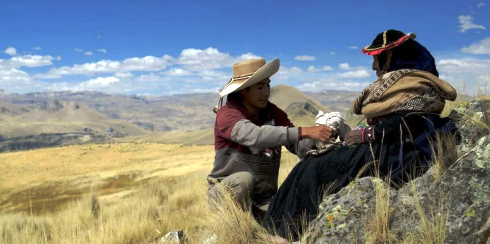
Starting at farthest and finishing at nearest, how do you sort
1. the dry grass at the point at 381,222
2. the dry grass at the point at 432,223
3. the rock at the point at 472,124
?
1. the rock at the point at 472,124
2. the dry grass at the point at 381,222
3. the dry grass at the point at 432,223

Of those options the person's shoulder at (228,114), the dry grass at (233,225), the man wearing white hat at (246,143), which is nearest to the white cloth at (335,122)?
the man wearing white hat at (246,143)

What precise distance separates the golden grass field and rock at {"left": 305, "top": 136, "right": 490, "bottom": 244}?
1539 mm

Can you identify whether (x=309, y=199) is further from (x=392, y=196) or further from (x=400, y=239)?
(x=400, y=239)

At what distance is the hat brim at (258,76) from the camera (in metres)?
3.79

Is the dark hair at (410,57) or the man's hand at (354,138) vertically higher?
the dark hair at (410,57)

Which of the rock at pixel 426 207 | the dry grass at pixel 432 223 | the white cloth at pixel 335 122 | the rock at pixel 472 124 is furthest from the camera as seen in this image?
the white cloth at pixel 335 122

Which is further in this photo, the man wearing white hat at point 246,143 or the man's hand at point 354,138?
the man wearing white hat at point 246,143

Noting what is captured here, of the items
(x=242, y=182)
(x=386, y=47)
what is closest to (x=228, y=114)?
(x=242, y=182)

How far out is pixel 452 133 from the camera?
11.0 ft

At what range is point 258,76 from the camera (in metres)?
3.81

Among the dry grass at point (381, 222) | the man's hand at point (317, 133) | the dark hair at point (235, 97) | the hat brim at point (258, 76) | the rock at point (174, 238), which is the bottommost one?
the rock at point (174, 238)

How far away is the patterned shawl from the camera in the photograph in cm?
329

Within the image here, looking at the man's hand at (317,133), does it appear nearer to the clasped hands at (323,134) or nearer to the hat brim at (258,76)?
the clasped hands at (323,134)

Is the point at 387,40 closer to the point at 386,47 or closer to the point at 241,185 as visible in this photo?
the point at 386,47
